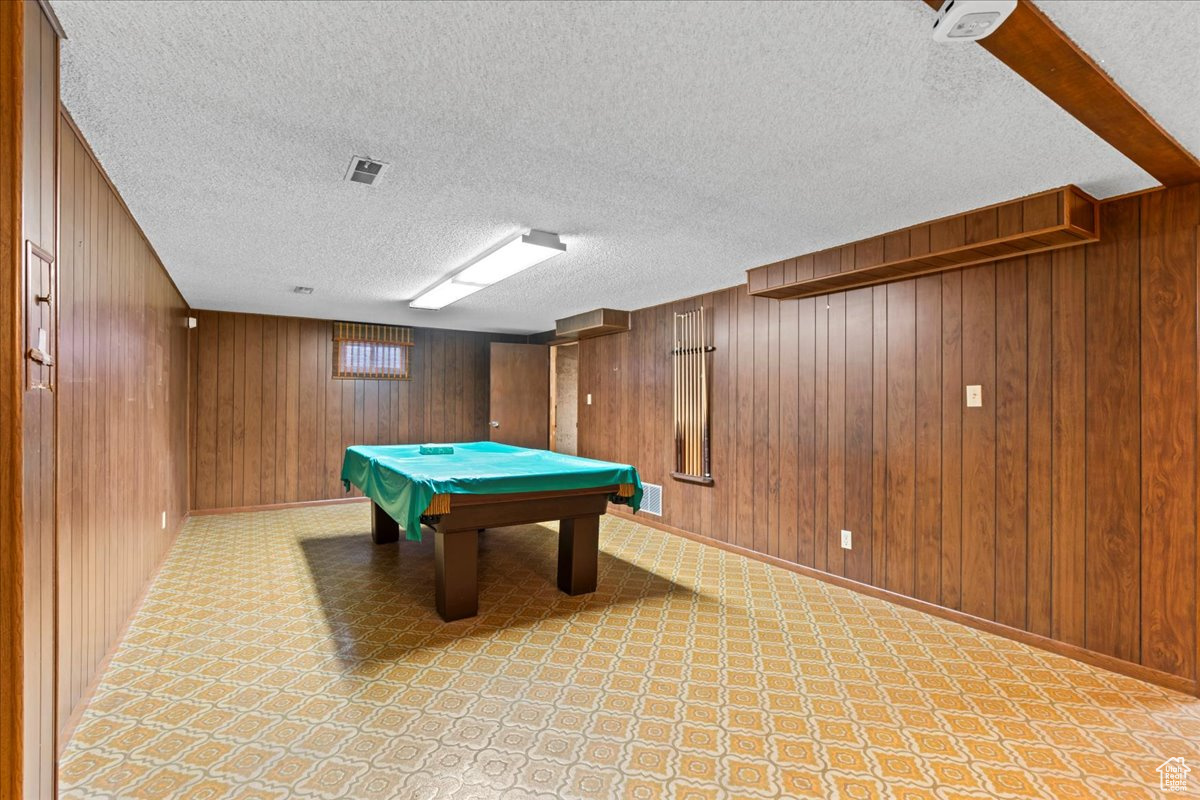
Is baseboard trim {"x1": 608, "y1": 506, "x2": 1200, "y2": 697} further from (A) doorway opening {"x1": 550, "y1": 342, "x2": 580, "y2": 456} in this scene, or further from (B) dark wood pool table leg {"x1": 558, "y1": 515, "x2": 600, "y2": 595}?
(A) doorway opening {"x1": 550, "y1": 342, "x2": 580, "y2": 456}

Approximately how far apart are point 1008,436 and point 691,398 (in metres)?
2.48

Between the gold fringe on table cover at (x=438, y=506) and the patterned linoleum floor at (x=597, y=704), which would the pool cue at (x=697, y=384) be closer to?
the patterned linoleum floor at (x=597, y=704)

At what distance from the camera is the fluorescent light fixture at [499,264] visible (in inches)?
125

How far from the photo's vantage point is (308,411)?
6395 mm

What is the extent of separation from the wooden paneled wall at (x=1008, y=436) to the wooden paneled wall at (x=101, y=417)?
3.89 meters

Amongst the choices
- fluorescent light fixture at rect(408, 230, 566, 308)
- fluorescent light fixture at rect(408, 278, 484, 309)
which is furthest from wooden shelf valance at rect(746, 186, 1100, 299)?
fluorescent light fixture at rect(408, 278, 484, 309)

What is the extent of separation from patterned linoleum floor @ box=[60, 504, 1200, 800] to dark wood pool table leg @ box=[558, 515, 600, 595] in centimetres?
14

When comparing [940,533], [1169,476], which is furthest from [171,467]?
[1169,476]

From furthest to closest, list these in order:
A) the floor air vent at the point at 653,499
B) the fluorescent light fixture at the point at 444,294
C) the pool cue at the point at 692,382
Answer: the floor air vent at the point at 653,499, the pool cue at the point at 692,382, the fluorescent light fixture at the point at 444,294

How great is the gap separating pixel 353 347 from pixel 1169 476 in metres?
6.96

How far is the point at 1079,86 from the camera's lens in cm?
164

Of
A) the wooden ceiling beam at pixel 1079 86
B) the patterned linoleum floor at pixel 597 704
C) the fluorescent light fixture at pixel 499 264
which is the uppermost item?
the wooden ceiling beam at pixel 1079 86

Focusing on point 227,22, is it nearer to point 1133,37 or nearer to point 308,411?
point 1133,37

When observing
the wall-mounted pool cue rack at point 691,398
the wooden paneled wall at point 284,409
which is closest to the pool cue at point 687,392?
the wall-mounted pool cue rack at point 691,398
